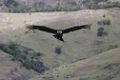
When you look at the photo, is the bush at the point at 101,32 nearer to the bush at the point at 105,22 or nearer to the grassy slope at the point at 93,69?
the bush at the point at 105,22

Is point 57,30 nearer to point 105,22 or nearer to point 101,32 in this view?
point 101,32

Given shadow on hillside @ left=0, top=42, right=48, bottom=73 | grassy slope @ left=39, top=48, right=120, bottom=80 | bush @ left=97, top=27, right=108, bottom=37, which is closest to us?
grassy slope @ left=39, top=48, right=120, bottom=80

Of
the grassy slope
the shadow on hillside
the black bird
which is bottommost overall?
the shadow on hillside

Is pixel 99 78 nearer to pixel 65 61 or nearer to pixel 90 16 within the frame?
pixel 65 61

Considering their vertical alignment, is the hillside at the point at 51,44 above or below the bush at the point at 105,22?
below

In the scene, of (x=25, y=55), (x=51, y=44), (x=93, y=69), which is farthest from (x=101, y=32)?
(x=93, y=69)

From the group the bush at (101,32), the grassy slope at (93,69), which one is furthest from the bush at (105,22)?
the grassy slope at (93,69)

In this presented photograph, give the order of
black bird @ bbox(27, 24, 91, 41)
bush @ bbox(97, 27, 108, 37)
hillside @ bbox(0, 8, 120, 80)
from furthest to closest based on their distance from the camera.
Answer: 1. bush @ bbox(97, 27, 108, 37)
2. hillside @ bbox(0, 8, 120, 80)
3. black bird @ bbox(27, 24, 91, 41)

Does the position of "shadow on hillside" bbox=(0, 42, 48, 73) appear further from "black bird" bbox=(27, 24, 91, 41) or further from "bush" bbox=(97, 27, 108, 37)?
"black bird" bbox=(27, 24, 91, 41)

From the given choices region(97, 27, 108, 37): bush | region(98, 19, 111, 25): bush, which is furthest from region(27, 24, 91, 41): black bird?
region(98, 19, 111, 25): bush
